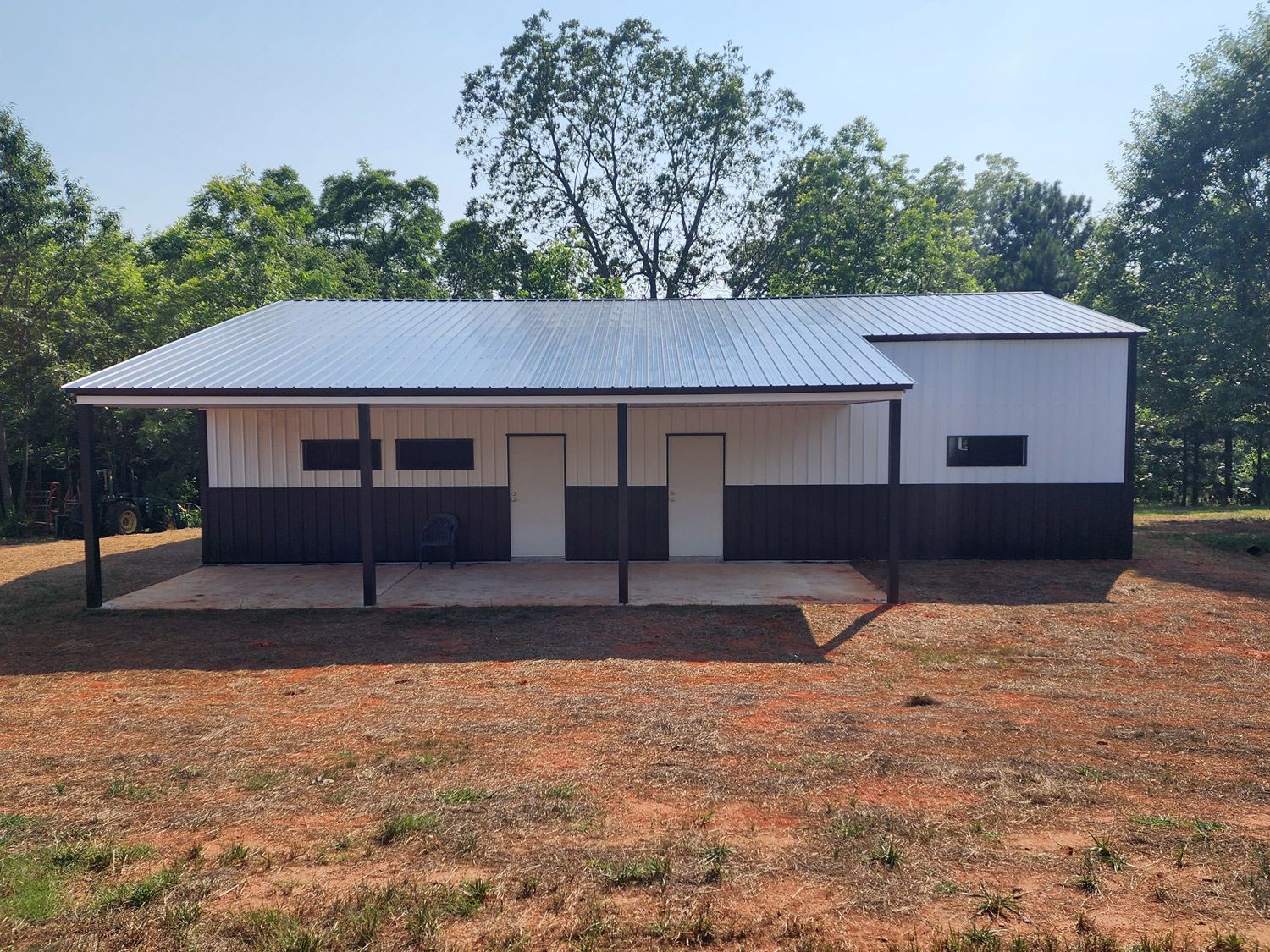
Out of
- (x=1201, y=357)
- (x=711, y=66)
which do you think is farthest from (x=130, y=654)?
(x=711, y=66)

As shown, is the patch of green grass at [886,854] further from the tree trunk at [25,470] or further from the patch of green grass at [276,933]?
the tree trunk at [25,470]

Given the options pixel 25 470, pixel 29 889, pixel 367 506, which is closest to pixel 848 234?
pixel 367 506

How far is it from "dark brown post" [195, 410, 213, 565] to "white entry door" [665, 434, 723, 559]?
7.09m

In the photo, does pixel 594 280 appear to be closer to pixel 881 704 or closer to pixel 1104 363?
pixel 1104 363

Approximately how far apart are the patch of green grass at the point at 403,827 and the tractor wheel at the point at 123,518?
1623cm

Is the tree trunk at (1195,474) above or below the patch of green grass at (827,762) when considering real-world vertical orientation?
above

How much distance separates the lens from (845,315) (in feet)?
45.1

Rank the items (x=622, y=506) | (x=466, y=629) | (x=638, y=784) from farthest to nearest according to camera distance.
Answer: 1. (x=622, y=506)
2. (x=466, y=629)
3. (x=638, y=784)

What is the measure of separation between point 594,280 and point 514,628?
20.4 metres

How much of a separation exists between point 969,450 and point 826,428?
2238 millimetres

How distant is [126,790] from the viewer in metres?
4.68

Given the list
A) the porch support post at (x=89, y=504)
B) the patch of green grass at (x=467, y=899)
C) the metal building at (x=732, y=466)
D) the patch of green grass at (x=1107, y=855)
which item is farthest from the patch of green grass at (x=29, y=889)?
the metal building at (x=732, y=466)

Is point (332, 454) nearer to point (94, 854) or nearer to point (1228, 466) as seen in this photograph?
point (94, 854)

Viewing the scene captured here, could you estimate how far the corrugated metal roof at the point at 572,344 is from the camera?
9.73 metres
